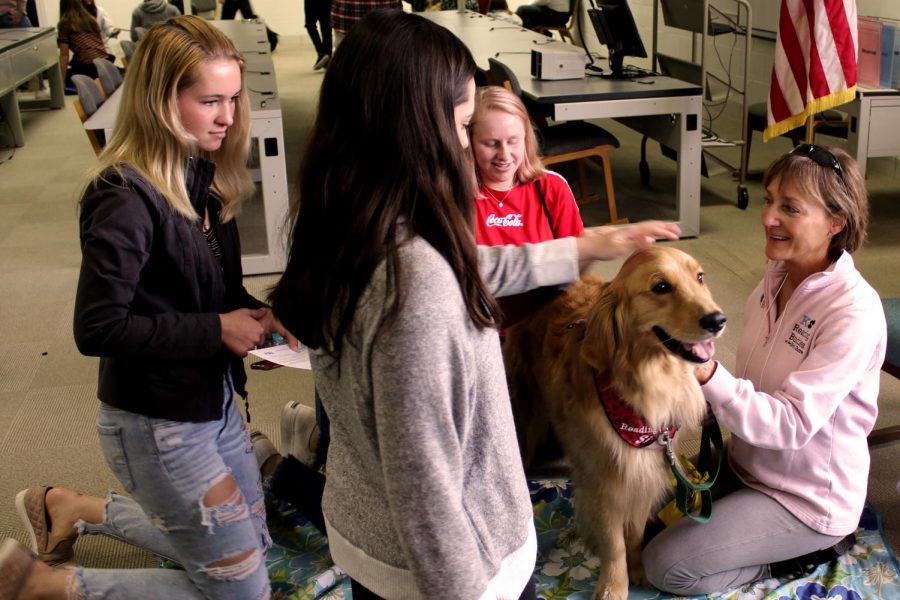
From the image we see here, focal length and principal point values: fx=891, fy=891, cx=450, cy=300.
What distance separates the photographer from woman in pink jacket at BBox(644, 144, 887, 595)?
193 centimetres

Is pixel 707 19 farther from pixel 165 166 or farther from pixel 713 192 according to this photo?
pixel 165 166

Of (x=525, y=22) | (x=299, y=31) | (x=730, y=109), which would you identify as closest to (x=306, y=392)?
(x=730, y=109)

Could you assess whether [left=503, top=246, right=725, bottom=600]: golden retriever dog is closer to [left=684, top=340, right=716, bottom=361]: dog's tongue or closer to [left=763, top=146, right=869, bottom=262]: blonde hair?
[left=684, top=340, right=716, bottom=361]: dog's tongue

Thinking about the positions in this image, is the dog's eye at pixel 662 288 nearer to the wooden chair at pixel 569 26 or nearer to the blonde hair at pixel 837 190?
the blonde hair at pixel 837 190

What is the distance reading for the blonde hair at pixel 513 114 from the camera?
2420mm

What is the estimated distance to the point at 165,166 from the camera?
160 cm

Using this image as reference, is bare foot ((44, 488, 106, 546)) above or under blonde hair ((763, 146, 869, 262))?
under

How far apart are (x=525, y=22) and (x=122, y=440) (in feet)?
30.3

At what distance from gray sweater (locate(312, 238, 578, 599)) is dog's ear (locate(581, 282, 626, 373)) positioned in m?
0.70

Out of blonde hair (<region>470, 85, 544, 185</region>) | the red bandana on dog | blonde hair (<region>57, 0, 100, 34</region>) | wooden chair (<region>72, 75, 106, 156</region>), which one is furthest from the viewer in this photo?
blonde hair (<region>57, 0, 100, 34</region>)

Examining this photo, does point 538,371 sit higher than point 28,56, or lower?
lower

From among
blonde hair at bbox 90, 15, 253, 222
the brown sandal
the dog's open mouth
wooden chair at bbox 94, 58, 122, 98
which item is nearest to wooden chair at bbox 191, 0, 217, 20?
wooden chair at bbox 94, 58, 122, 98

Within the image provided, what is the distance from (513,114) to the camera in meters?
2.42

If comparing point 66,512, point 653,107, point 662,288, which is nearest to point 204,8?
point 653,107
